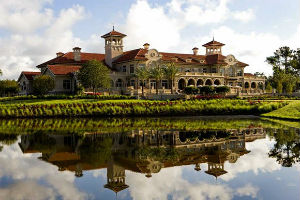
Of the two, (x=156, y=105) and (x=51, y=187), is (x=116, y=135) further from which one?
(x=156, y=105)

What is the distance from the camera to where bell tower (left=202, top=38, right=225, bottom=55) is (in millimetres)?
69938

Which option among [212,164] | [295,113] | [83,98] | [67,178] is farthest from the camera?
Answer: [83,98]

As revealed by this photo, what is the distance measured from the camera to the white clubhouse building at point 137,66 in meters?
53.9

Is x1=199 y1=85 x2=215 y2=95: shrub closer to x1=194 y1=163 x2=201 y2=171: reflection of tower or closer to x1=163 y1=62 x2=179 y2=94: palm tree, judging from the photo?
x1=163 y1=62 x2=179 y2=94: palm tree

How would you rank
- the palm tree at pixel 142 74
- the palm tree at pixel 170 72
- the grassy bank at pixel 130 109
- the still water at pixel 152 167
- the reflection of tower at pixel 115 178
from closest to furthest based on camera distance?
the still water at pixel 152 167 → the reflection of tower at pixel 115 178 → the grassy bank at pixel 130 109 → the palm tree at pixel 142 74 → the palm tree at pixel 170 72

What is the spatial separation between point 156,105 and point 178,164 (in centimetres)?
2419

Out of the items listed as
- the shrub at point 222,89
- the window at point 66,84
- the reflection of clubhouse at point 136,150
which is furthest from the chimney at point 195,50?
the reflection of clubhouse at point 136,150

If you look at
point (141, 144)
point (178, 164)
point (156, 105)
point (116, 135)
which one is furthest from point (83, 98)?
point (178, 164)

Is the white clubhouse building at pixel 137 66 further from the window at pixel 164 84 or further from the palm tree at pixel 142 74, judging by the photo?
the palm tree at pixel 142 74

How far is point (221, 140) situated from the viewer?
17422mm

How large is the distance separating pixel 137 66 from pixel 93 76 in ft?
38.2

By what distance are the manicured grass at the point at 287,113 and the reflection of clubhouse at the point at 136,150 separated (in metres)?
10.0

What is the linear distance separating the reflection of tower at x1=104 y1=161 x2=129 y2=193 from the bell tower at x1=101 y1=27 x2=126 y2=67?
50.0 metres

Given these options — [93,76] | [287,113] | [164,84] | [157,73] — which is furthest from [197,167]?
[164,84]
